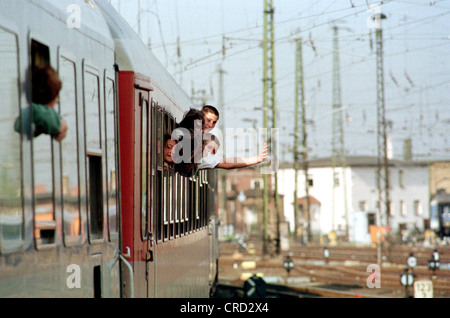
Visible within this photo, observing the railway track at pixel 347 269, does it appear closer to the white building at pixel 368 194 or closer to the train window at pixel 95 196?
the train window at pixel 95 196

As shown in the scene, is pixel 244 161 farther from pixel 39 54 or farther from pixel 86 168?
pixel 39 54

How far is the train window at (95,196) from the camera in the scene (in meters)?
5.73

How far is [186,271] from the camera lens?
32.6ft

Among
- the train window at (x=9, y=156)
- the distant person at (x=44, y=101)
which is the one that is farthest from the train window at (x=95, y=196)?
the train window at (x=9, y=156)

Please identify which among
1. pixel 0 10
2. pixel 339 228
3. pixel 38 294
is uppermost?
pixel 0 10

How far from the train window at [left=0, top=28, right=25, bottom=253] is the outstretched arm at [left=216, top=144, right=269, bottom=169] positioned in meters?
2.55

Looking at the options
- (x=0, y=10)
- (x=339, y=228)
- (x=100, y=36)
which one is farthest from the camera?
(x=339, y=228)

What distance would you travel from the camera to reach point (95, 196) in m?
5.85

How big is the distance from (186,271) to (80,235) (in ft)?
15.4

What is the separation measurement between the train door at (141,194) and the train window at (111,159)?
26cm

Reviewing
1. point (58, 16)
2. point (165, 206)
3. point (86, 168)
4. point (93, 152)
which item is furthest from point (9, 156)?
point (165, 206)

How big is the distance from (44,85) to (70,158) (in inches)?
30.6

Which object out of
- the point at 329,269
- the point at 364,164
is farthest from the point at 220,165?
the point at 364,164
